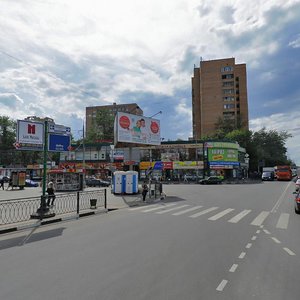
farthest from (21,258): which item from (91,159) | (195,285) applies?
(91,159)

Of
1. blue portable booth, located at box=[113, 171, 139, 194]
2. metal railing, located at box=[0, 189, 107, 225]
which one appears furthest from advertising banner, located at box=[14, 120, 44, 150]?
blue portable booth, located at box=[113, 171, 139, 194]

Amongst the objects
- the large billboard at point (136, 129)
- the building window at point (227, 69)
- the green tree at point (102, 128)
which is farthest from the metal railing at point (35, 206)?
the building window at point (227, 69)

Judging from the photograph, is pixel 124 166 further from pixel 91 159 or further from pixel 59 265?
pixel 59 265

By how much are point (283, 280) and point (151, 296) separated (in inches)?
103

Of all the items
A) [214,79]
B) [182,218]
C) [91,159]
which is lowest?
[182,218]

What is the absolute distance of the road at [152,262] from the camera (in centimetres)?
494

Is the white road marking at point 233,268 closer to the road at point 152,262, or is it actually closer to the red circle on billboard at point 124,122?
the road at point 152,262

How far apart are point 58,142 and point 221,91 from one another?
86832 mm

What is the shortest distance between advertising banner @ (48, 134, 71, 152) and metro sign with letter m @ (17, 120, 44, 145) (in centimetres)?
61

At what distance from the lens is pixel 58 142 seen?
15.2m

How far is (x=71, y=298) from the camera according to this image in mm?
4652

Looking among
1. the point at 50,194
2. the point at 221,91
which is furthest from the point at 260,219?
the point at 221,91

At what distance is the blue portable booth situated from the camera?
28578 millimetres

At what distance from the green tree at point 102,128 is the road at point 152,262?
3157 inches
